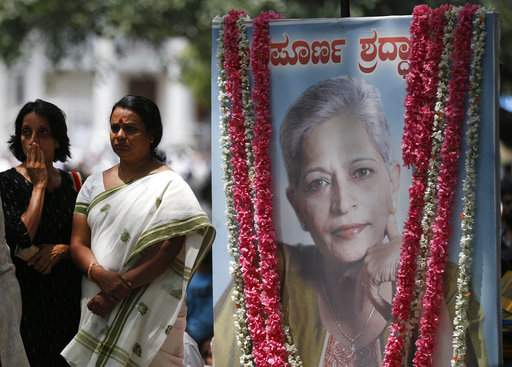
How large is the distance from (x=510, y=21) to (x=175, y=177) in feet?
37.3

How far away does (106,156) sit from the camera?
18.8 meters

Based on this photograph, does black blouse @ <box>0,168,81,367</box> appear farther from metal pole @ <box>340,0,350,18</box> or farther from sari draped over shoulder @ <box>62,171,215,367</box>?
metal pole @ <box>340,0,350,18</box>

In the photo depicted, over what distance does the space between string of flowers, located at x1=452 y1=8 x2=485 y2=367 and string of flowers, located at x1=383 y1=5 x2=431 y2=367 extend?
7.7 inches

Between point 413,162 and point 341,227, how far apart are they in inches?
18.0

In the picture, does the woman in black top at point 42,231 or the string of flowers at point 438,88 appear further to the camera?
the woman in black top at point 42,231

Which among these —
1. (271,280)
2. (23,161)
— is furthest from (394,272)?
(23,161)

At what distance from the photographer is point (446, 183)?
4.84 metres

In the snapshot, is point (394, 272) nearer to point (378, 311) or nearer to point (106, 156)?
point (378, 311)

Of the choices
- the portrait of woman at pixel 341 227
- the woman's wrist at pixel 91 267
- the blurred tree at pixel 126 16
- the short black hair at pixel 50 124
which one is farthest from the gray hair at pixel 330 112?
the blurred tree at pixel 126 16

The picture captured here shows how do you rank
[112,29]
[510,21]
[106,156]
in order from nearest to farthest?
[112,29] < [510,21] < [106,156]

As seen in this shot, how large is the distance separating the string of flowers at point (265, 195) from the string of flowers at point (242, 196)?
47 mm

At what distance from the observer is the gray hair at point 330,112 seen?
496cm

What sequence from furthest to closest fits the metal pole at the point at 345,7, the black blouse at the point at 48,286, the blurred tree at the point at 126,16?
the blurred tree at the point at 126,16 → the metal pole at the point at 345,7 → the black blouse at the point at 48,286

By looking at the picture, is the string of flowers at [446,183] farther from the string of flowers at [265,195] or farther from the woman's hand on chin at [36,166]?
the woman's hand on chin at [36,166]
